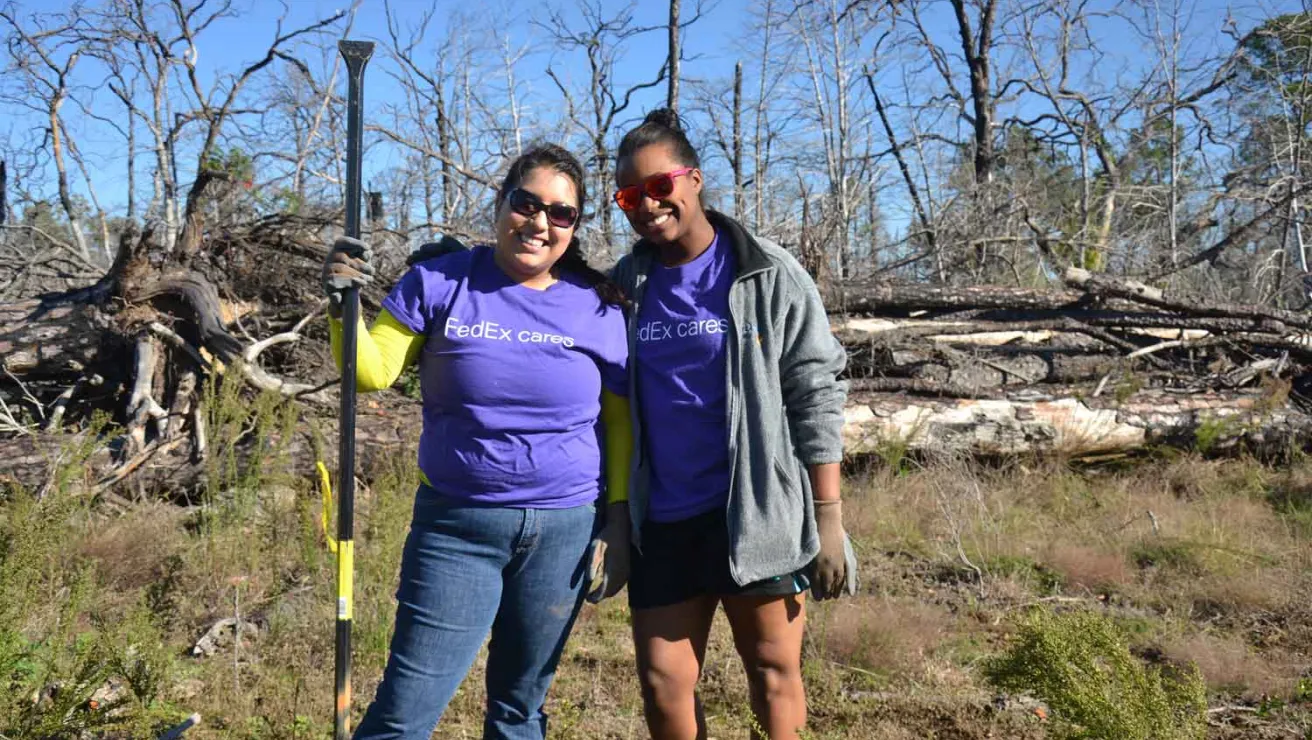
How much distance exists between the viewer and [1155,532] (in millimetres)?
5301

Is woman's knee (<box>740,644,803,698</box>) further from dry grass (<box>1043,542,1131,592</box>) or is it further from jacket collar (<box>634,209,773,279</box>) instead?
dry grass (<box>1043,542,1131,592</box>)

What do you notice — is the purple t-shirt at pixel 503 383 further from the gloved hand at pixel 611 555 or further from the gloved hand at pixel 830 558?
the gloved hand at pixel 830 558

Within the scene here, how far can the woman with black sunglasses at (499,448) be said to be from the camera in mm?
2158

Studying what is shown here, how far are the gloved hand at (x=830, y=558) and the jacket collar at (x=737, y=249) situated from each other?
24.5 inches

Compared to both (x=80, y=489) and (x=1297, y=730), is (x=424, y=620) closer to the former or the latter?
(x=1297, y=730)

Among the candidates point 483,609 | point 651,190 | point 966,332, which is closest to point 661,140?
point 651,190

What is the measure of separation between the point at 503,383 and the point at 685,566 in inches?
26.3

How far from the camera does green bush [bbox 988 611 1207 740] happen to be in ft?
6.79

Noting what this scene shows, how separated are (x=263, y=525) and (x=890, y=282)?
539 cm

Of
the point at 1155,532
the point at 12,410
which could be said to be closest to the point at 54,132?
the point at 12,410

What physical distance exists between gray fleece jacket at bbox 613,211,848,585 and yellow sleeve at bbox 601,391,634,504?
0.03 m

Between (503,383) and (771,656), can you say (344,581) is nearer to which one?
(503,383)

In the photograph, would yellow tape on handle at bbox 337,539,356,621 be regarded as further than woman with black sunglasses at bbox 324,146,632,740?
Yes

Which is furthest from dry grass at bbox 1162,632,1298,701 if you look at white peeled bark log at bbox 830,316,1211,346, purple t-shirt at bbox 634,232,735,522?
white peeled bark log at bbox 830,316,1211,346
